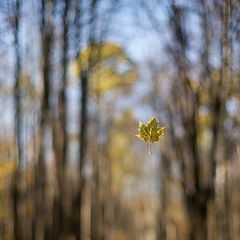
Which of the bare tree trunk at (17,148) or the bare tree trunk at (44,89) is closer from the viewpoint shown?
the bare tree trunk at (44,89)

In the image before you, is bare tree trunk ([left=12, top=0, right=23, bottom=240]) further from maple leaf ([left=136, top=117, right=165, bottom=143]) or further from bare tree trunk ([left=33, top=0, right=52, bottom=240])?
maple leaf ([left=136, top=117, right=165, bottom=143])

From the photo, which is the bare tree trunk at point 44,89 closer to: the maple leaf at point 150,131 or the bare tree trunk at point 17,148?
the bare tree trunk at point 17,148

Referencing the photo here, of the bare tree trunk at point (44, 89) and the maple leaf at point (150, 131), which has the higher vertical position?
the bare tree trunk at point (44, 89)

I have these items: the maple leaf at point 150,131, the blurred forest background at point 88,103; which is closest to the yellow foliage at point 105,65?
the blurred forest background at point 88,103

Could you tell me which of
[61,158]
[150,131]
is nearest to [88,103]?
[61,158]

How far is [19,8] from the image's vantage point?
13.2m

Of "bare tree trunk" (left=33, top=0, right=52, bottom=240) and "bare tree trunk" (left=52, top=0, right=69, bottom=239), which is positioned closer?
"bare tree trunk" (left=33, top=0, right=52, bottom=240)

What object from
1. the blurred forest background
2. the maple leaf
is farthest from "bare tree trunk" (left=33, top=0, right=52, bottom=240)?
the maple leaf

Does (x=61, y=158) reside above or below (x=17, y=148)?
below

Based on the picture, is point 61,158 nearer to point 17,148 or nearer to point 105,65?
point 17,148

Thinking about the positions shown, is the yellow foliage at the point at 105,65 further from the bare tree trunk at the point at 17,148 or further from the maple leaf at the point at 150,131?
the maple leaf at the point at 150,131

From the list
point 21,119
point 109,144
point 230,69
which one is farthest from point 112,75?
point 109,144

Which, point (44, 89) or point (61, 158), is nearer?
point (44, 89)

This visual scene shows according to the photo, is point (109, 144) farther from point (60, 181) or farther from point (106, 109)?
point (60, 181)
